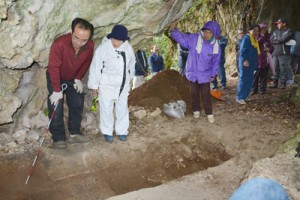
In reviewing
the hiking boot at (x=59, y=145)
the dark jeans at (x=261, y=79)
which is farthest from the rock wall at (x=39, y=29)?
the dark jeans at (x=261, y=79)

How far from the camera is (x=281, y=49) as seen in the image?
9266 mm

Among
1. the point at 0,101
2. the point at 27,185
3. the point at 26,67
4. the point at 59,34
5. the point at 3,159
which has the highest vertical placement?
the point at 59,34

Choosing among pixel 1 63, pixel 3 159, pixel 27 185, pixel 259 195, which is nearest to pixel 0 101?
pixel 1 63

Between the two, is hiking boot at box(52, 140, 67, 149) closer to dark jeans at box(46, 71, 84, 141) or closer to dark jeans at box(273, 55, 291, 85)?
dark jeans at box(46, 71, 84, 141)

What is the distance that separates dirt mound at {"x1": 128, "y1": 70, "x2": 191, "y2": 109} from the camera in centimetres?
718

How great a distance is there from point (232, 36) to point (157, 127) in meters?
9.17

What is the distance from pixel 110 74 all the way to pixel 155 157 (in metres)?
1.70

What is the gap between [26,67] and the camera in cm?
500

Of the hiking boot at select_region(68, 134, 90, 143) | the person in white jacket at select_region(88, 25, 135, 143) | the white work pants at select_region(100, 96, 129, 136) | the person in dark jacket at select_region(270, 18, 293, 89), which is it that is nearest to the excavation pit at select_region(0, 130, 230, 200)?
the hiking boot at select_region(68, 134, 90, 143)

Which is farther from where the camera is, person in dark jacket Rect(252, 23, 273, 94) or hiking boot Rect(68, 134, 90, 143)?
person in dark jacket Rect(252, 23, 273, 94)

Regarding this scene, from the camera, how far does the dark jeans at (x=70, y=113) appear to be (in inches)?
197

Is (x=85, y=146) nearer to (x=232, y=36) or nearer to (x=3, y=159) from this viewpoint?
(x=3, y=159)

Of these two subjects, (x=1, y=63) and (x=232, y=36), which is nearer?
(x=1, y=63)

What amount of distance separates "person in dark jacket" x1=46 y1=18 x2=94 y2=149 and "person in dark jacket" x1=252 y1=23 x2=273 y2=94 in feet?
17.7
